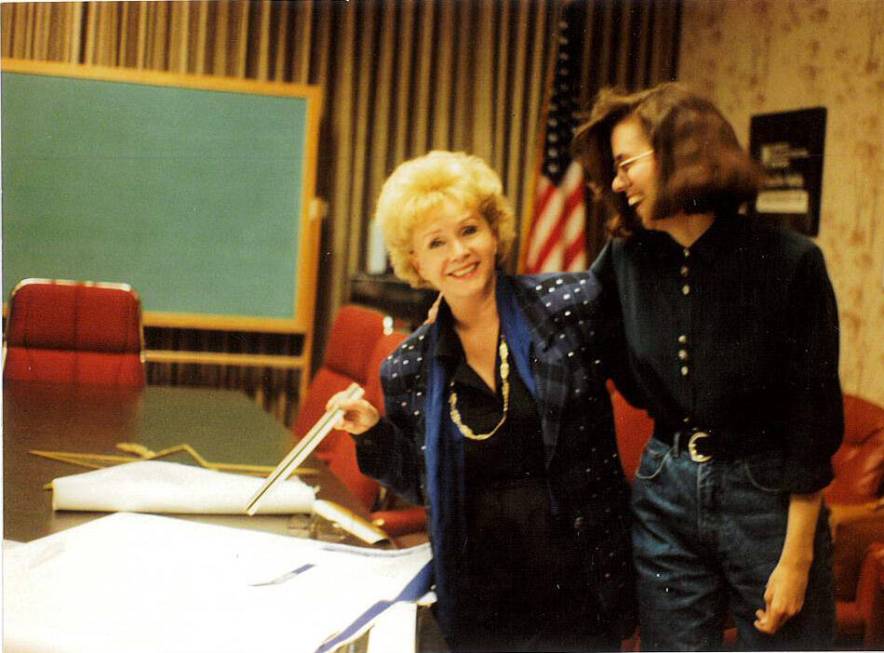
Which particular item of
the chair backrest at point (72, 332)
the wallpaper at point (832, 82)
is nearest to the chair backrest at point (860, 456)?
the wallpaper at point (832, 82)

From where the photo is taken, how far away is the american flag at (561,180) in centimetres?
105

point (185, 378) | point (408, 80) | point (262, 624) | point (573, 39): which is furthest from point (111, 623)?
point (573, 39)

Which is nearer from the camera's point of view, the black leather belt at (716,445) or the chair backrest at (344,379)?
the black leather belt at (716,445)

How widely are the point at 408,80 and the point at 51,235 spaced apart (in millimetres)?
488

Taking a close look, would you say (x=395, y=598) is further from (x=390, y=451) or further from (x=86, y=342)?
(x=86, y=342)

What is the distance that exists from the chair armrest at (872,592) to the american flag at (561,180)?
1.72ft

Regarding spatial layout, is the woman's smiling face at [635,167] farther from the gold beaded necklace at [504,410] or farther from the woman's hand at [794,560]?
the woman's hand at [794,560]

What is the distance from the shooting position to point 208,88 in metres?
1.07

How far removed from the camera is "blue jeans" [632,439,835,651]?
884mm

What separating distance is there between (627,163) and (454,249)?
214 millimetres

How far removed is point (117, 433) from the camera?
1.20 m

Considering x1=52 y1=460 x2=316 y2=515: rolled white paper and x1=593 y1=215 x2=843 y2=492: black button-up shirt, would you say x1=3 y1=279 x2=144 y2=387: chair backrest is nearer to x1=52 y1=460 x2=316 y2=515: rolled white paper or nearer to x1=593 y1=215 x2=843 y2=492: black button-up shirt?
x1=52 y1=460 x2=316 y2=515: rolled white paper

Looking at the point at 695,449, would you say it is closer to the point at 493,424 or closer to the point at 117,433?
the point at 493,424

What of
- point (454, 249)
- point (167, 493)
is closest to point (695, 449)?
point (454, 249)
